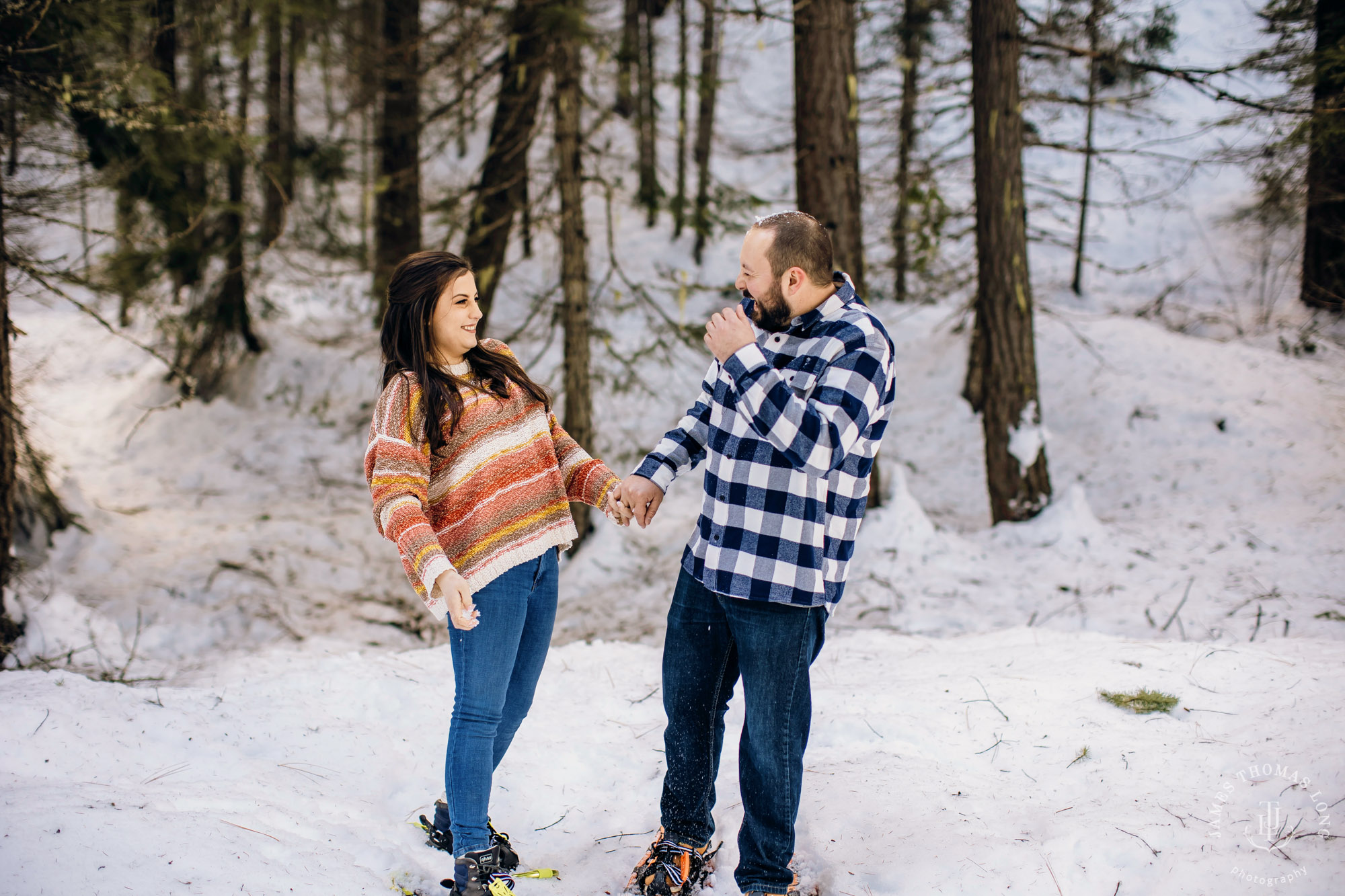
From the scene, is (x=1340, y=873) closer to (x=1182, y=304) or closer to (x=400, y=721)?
(x=400, y=721)

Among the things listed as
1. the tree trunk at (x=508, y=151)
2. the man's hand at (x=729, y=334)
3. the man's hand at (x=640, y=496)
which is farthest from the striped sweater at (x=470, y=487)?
the tree trunk at (x=508, y=151)

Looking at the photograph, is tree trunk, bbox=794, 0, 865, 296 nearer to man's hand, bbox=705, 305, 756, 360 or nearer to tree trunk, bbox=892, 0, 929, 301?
tree trunk, bbox=892, 0, 929, 301

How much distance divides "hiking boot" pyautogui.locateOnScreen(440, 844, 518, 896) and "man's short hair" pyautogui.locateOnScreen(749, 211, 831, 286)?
1963 mm

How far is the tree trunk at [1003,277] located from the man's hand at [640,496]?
16.9 feet

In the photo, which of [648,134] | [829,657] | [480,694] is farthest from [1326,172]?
[648,134]

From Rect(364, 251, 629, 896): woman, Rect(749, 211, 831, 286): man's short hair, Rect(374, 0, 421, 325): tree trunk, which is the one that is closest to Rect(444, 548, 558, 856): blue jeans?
Rect(364, 251, 629, 896): woman

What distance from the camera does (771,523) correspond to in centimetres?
242

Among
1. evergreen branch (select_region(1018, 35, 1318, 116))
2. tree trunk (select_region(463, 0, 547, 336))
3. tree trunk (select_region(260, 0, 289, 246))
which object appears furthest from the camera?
tree trunk (select_region(260, 0, 289, 246))

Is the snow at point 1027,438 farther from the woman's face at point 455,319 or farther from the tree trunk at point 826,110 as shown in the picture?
the woman's face at point 455,319

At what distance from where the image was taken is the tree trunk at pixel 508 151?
24.2 ft

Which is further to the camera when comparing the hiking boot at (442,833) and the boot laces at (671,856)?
the hiking boot at (442,833)

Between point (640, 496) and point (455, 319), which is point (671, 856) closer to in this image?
point (640, 496)

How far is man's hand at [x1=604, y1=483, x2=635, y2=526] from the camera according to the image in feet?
9.29

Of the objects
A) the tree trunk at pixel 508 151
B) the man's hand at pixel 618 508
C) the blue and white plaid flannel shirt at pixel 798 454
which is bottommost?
the man's hand at pixel 618 508
